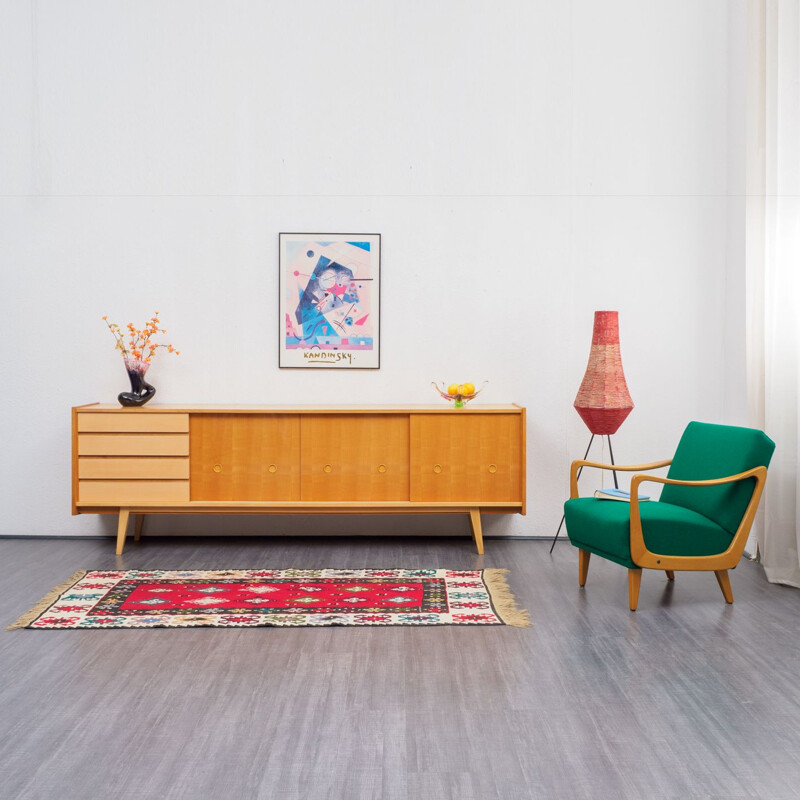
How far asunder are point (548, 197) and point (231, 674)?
3750 millimetres

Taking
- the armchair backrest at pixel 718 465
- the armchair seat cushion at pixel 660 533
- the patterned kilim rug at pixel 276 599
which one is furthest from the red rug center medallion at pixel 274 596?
the armchair backrest at pixel 718 465

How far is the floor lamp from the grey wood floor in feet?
3.84

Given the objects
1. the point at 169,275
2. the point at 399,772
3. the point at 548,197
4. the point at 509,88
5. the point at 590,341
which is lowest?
the point at 399,772

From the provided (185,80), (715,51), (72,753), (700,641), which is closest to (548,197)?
(715,51)

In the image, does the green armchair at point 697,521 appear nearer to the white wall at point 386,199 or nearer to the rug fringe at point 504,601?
the rug fringe at point 504,601

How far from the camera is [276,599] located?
4.02 m

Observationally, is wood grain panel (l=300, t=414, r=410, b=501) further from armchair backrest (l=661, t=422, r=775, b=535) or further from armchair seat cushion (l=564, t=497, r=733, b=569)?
armchair backrest (l=661, t=422, r=775, b=535)

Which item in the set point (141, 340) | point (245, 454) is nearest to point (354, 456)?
point (245, 454)

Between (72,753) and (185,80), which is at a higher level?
(185,80)

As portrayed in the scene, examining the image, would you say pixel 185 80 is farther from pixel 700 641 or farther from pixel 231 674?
pixel 700 641

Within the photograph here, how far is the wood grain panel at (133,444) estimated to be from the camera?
4.95 m

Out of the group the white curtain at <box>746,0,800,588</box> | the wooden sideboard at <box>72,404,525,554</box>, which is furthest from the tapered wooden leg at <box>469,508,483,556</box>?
the white curtain at <box>746,0,800,588</box>

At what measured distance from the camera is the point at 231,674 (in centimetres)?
305

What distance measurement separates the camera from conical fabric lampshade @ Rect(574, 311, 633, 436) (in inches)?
193
